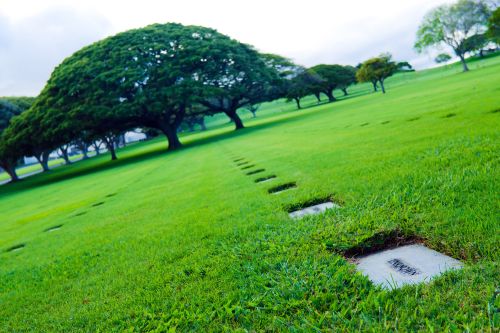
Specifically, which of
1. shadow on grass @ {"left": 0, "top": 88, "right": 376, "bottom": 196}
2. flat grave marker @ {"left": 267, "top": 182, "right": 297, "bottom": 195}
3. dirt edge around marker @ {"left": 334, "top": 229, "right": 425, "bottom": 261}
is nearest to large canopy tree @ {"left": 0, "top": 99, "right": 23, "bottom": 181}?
shadow on grass @ {"left": 0, "top": 88, "right": 376, "bottom": 196}

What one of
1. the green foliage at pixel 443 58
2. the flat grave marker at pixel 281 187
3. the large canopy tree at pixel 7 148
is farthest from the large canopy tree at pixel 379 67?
the green foliage at pixel 443 58

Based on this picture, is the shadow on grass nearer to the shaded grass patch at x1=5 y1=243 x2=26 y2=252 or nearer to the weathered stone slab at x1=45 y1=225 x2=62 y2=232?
the weathered stone slab at x1=45 y1=225 x2=62 y2=232

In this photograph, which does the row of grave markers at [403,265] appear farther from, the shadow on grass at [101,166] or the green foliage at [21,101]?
the green foliage at [21,101]

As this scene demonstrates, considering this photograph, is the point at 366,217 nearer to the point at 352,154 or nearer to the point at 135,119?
the point at 352,154

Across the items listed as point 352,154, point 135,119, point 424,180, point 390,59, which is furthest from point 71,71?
point 390,59

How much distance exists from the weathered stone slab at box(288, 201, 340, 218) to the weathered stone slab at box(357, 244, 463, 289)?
1087mm

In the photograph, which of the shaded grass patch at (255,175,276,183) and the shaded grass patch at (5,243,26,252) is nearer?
the shaded grass patch at (5,243,26,252)

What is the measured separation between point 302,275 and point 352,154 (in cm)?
432

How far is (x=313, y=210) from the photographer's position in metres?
3.42

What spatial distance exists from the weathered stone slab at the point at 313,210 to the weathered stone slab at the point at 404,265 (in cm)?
109

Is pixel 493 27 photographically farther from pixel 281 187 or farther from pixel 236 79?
pixel 281 187

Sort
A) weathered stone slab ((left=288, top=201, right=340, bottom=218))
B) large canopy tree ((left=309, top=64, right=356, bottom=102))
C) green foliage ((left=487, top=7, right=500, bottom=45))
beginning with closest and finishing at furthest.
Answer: weathered stone slab ((left=288, top=201, right=340, bottom=218)), green foliage ((left=487, top=7, right=500, bottom=45)), large canopy tree ((left=309, top=64, right=356, bottom=102))

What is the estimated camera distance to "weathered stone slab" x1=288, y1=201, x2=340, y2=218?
3315mm

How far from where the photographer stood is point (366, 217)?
2.70 meters
